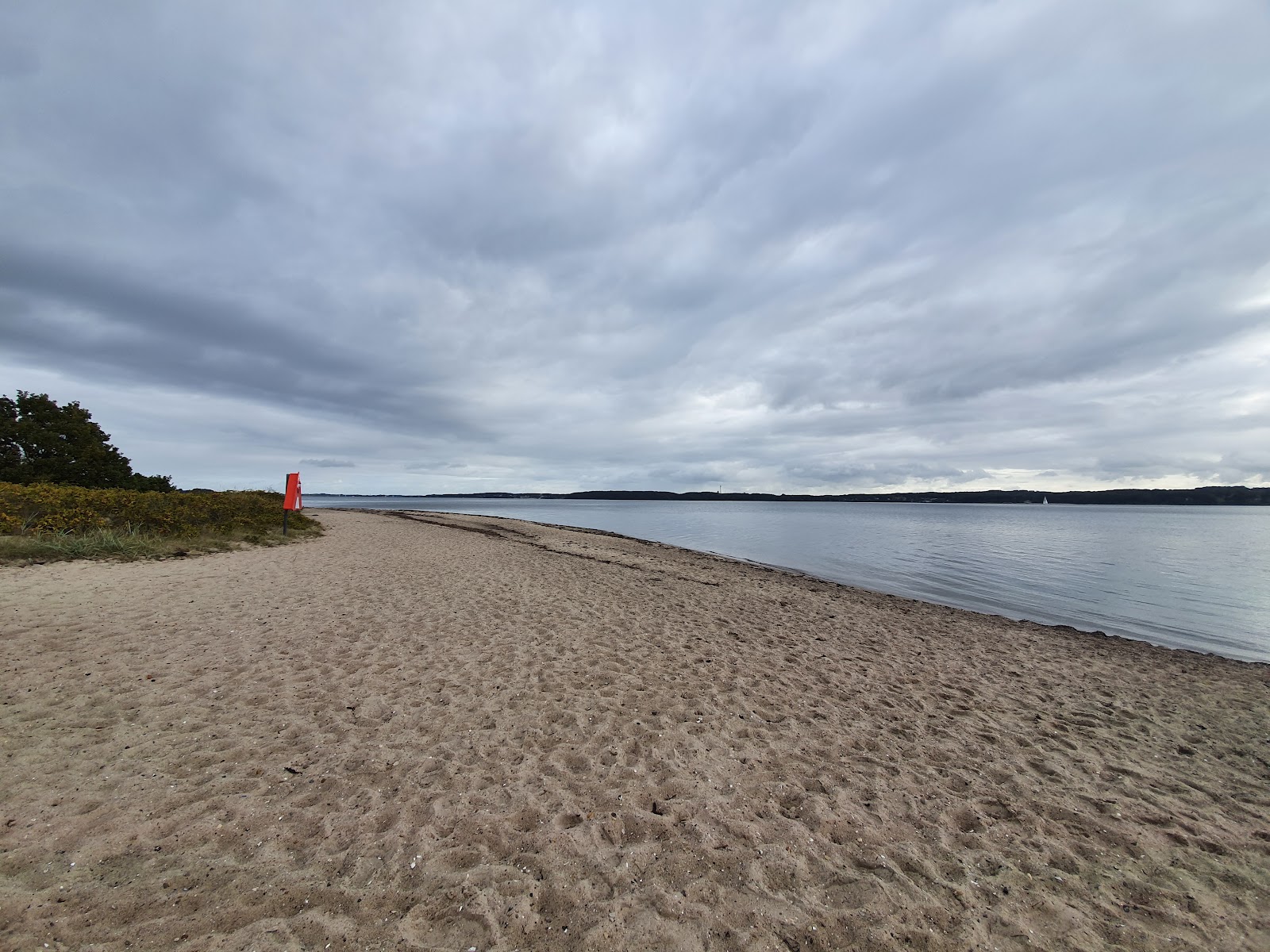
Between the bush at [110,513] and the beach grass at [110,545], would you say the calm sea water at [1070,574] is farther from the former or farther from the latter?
the bush at [110,513]

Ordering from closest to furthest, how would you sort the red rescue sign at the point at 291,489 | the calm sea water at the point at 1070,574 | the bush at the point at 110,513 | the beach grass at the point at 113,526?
the beach grass at the point at 113,526, the bush at the point at 110,513, the calm sea water at the point at 1070,574, the red rescue sign at the point at 291,489

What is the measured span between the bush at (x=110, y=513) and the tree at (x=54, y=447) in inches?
282

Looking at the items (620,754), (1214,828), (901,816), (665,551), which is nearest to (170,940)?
(620,754)

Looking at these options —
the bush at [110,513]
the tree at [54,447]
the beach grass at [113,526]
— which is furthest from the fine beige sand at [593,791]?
the tree at [54,447]

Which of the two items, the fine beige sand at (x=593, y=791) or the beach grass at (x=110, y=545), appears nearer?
the fine beige sand at (x=593, y=791)

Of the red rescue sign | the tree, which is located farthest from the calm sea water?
the tree

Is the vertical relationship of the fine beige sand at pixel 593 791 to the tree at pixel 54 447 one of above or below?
below

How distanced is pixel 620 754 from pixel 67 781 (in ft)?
15.9

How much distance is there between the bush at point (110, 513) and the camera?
14.9m

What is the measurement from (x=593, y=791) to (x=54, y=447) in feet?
114

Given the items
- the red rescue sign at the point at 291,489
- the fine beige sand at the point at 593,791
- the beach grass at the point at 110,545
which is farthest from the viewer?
the red rescue sign at the point at 291,489

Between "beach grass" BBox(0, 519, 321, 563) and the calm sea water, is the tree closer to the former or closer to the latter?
"beach grass" BBox(0, 519, 321, 563)

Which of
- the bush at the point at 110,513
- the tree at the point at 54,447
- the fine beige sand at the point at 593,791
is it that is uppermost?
the tree at the point at 54,447

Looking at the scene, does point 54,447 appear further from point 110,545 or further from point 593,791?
point 593,791
